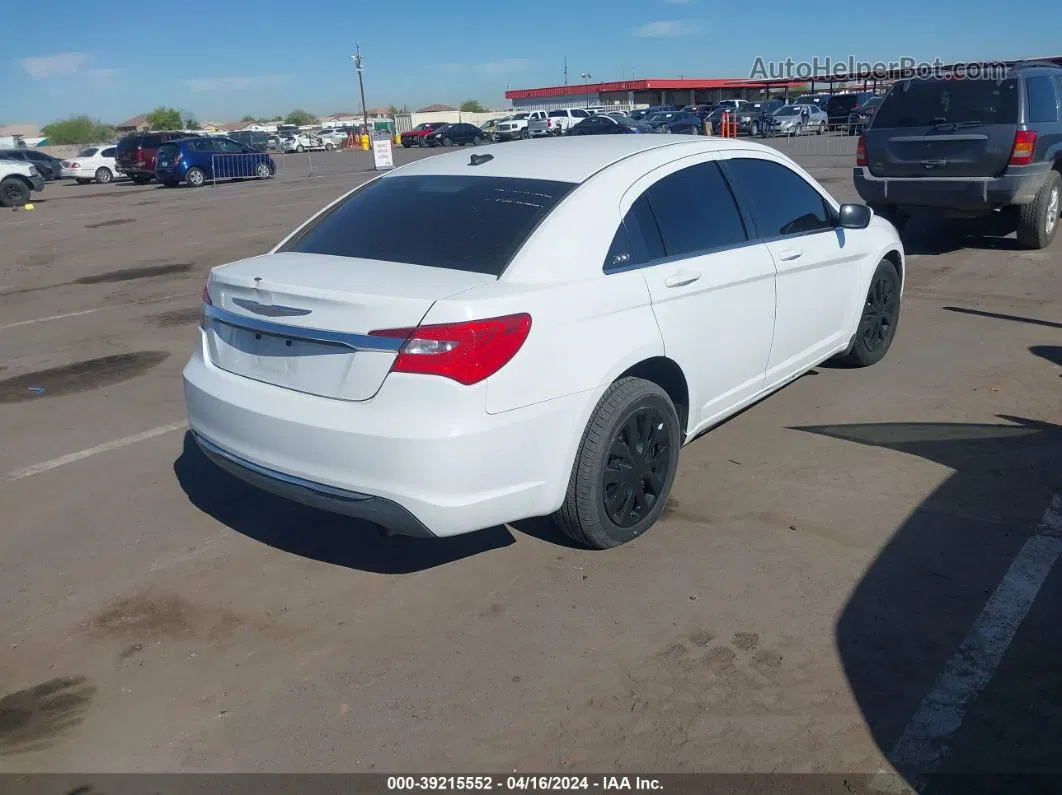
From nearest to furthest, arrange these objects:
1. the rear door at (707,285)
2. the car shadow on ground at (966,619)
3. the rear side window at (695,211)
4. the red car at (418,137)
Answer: the car shadow on ground at (966,619) → the rear door at (707,285) → the rear side window at (695,211) → the red car at (418,137)

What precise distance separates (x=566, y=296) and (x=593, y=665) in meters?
1.42

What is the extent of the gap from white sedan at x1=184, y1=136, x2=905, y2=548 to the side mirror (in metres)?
0.68

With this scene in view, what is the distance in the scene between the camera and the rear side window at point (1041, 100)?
33.3ft

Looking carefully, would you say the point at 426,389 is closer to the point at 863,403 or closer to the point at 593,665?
the point at 593,665

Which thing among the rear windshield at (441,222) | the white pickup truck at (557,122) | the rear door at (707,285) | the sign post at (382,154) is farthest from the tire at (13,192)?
the white pickup truck at (557,122)

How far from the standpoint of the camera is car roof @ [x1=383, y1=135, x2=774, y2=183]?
14.6ft

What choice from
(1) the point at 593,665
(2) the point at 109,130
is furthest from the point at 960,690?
(2) the point at 109,130

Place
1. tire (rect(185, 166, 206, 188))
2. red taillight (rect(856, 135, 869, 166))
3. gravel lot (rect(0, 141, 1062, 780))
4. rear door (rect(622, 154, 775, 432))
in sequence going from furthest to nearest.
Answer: tire (rect(185, 166, 206, 188)), red taillight (rect(856, 135, 869, 166)), rear door (rect(622, 154, 775, 432)), gravel lot (rect(0, 141, 1062, 780))

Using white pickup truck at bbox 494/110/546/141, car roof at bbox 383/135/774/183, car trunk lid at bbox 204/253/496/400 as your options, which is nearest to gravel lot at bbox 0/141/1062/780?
car trunk lid at bbox 204/253/496/400

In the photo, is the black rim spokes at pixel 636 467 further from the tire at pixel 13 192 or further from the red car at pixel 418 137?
the red car at pixel 418 137

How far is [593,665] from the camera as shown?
3408 mm

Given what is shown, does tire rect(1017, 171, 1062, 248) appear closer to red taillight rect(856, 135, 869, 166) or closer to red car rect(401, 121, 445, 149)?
red taillight rect(856, 135, 869, 166)

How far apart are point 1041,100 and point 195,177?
25.1 metres

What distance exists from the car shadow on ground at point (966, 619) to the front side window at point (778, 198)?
1.31 m
